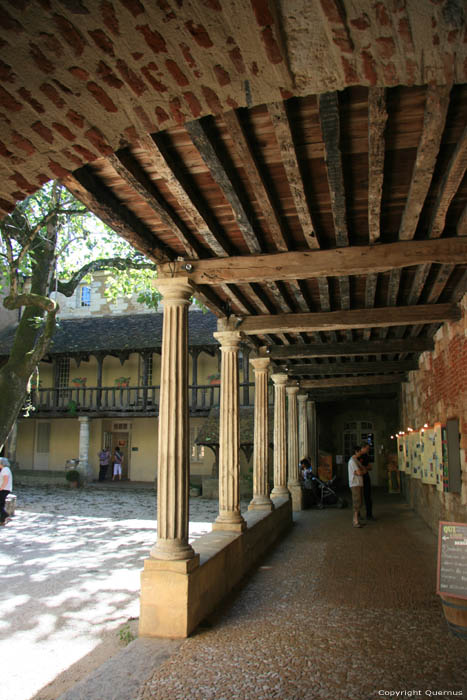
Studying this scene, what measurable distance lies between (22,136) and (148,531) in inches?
427

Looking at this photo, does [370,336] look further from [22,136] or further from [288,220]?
[22,136]

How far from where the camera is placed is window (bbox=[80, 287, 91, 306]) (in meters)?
27.7

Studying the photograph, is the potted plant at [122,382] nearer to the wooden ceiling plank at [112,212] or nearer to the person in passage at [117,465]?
the person in passage at [117,465]

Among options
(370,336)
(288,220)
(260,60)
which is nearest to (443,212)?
(288,220)

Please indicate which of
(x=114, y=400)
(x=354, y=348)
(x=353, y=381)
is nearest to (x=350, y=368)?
(x=354, y=348)

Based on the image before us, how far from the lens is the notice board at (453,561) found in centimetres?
474

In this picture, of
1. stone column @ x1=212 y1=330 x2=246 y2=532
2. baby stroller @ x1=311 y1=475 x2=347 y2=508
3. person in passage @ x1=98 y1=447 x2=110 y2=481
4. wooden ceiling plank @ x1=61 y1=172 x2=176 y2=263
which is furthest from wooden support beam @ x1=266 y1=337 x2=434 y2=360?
person in passage @ x1=98 y1=447 x2=110 y2=481

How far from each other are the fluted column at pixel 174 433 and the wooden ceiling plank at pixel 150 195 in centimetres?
52

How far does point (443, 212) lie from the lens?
4.36 metres

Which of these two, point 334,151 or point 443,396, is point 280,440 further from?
point 334,151

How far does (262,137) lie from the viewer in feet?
11.5

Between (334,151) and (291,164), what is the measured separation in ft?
1.04

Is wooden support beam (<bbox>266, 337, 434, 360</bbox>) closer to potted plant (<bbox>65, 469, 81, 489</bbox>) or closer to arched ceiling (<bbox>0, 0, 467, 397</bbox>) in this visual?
arched ceiling (<bbox>0, 0, 467, 397</bbox>)

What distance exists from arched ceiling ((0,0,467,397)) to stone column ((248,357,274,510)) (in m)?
2.55
